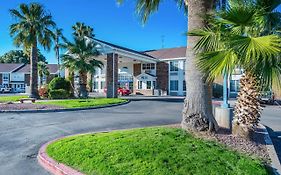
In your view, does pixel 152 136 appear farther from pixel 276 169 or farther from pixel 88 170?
pixel 276 169

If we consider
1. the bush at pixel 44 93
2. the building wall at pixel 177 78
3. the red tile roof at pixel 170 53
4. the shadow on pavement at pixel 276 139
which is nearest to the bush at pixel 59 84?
the bush at pixel 44 93

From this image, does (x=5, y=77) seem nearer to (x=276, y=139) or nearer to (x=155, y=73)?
(x=155, y=73)

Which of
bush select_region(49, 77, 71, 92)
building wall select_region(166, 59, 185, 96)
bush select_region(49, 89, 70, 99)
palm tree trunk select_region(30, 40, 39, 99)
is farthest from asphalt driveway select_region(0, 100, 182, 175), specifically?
building wall select_region(166, 59, 185, 96)

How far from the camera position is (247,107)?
24.7 ft

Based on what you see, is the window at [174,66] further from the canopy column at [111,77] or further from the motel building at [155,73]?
the canopy column at [111,77]

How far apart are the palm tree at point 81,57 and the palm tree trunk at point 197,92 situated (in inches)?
850

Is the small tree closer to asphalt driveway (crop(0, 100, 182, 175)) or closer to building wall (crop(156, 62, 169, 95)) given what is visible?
building wall (crop(156, 62, 169, 95))

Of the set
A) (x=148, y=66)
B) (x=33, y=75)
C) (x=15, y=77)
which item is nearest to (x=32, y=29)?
(x=33, y=75)

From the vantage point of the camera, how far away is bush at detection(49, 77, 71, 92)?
2912cm

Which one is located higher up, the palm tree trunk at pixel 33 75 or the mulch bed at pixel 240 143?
the palm tree trunk at pixel 33 75

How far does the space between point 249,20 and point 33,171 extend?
6343mm

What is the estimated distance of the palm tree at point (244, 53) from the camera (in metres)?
6.21

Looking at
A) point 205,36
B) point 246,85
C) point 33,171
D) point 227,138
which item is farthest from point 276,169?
point 33,171

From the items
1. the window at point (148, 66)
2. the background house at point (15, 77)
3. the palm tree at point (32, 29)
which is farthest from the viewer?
the background house at point (15, 77)
